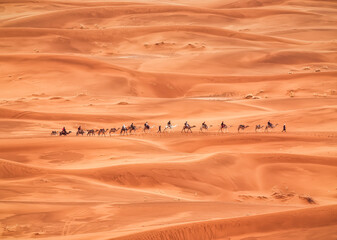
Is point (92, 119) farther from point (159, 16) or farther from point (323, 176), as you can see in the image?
point (159, 16)

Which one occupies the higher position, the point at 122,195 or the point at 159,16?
the point at 159,16

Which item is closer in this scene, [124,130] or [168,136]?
[168,136]

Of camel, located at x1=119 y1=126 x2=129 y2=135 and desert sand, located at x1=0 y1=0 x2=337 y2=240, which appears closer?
desert sand, located at x1=0 y1=0 x2=337 y2=240

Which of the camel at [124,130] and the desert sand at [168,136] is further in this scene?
the camel at [124,130]

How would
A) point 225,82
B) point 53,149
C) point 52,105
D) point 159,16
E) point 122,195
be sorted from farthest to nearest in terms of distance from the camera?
1. point 159,16
2. point 225,82
3. point 52,105
4. point 53,149
5. point 122,195

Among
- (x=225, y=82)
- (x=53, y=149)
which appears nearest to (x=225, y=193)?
(x=53, y=149)

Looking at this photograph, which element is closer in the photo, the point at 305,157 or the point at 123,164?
the point at 123,164

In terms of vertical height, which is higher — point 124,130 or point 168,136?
point 124,130

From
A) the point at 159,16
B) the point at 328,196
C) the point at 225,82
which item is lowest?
the point at 328,196
